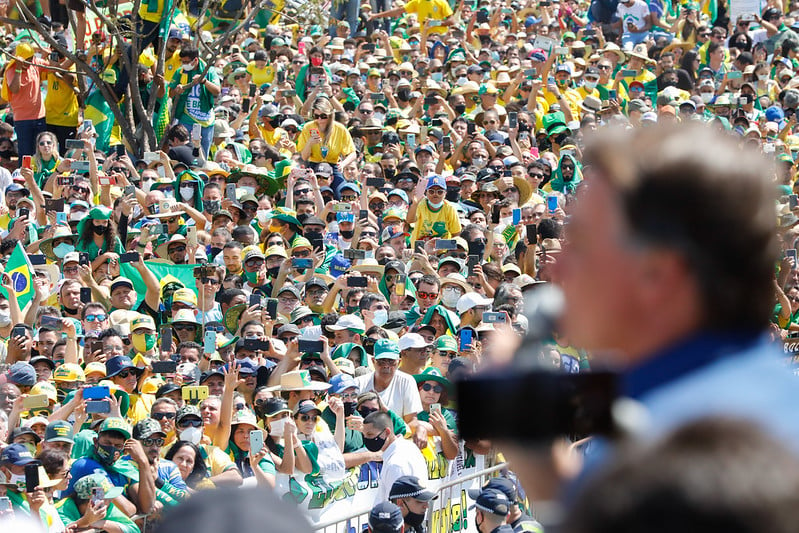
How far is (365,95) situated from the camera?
1580 centimetres

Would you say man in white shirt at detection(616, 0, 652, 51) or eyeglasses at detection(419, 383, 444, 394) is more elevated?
eyeglasses at detection(419, 383, 444, 394)

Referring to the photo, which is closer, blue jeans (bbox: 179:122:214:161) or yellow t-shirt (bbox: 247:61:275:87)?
blue jeans (bbox: 179:122:214:161)

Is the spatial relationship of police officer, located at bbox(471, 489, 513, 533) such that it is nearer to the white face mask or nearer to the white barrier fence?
the white barrier fence

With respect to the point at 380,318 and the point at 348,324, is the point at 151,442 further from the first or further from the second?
the point at 380,318

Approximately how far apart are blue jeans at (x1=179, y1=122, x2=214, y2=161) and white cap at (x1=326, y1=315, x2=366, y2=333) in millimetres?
5217

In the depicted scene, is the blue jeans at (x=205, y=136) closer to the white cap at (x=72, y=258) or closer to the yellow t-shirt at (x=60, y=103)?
the yellow t-shirt at (x=60, y=103)

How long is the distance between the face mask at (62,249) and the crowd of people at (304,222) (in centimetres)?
2

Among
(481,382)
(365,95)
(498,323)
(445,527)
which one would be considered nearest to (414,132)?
(365,95)

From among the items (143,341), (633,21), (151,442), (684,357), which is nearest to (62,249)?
(143,341)

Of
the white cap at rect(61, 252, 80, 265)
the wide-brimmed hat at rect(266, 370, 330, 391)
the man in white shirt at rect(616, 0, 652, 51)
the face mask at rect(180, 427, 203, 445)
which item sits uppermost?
the face mask at rect(180, 427, 203, 445)

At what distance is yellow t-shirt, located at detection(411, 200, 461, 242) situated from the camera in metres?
12.1

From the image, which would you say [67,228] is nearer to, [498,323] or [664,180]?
[498,323]

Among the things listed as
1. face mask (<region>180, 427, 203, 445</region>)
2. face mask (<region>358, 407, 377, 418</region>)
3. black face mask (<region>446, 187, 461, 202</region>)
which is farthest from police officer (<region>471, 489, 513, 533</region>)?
black face mask (<region>446, 187, 461, 202</region>)

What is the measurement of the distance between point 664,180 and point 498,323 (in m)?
7.76
